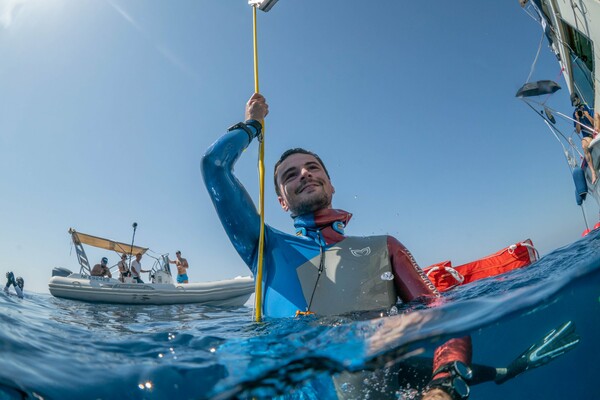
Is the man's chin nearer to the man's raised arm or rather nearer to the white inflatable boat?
the man's raised arm

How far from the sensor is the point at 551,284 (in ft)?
8.75

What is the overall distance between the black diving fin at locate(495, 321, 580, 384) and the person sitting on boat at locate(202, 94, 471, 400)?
4.70 ft

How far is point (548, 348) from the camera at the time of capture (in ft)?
11.0

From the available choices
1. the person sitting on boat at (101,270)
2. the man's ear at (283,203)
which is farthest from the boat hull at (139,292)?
the man's ear at (283,203)

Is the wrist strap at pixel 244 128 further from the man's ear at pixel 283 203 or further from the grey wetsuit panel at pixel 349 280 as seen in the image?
the grey wetsuit panel at pixel 349 280

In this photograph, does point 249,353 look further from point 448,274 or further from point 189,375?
point 448,274

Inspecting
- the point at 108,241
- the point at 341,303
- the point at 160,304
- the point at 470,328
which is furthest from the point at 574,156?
the point at 108,241

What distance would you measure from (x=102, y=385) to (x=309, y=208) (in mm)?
2227

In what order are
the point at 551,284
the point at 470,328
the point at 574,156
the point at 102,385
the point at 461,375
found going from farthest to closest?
the point at 574,156 < the point at 551,284 < the point at 470,328 < the point at 461,375 < the point at 102,385

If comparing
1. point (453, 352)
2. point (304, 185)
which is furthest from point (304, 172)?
point (453, 352)

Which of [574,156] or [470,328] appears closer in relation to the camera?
[470,328]

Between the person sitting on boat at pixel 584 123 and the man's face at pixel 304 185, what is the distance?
26.9 feet

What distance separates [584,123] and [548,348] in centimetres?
1122

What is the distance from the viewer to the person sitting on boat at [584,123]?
8062 millimetres
